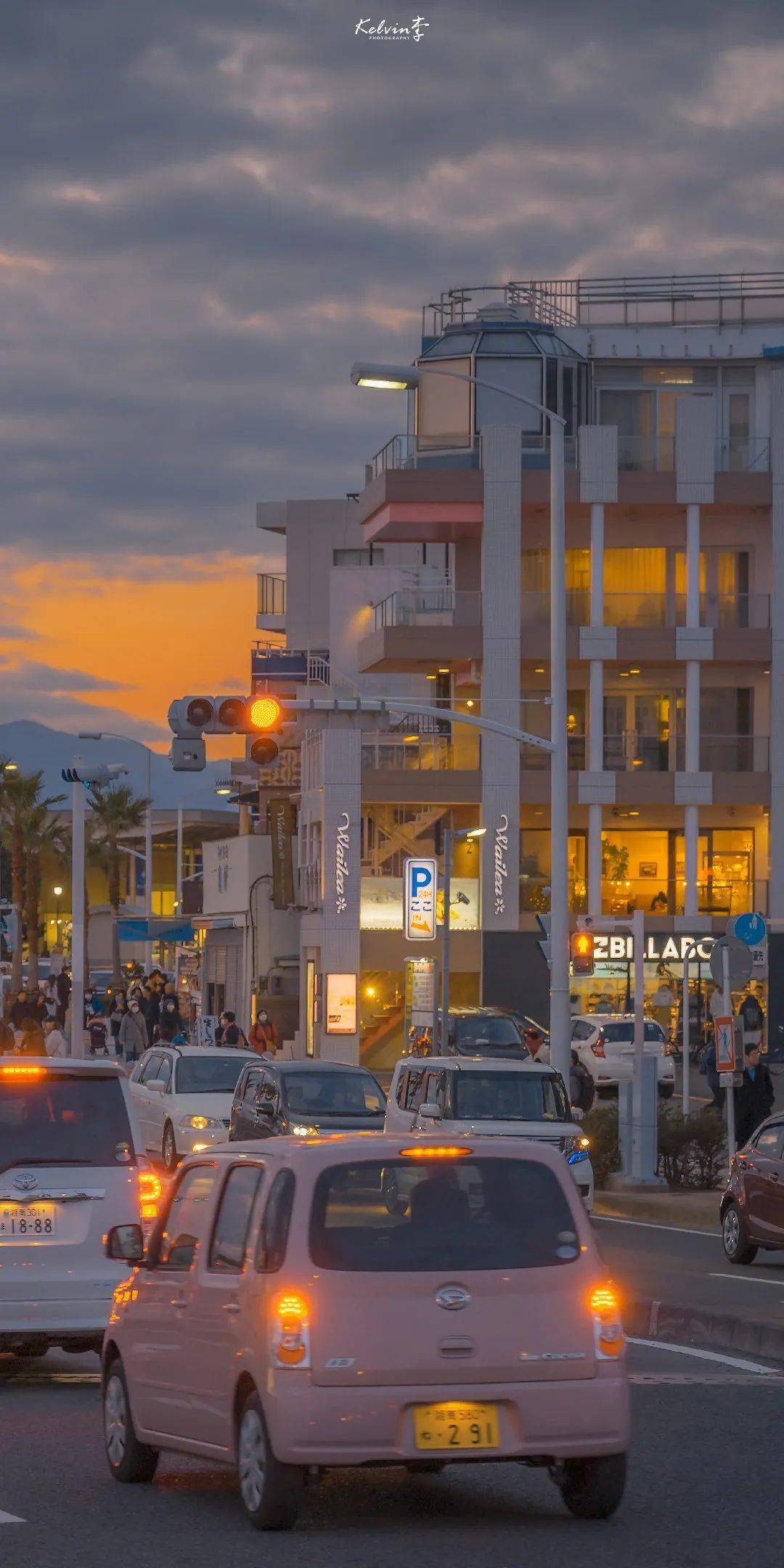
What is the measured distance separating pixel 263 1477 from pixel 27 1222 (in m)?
4.54

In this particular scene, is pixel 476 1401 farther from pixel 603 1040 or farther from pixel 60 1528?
pixel 603 1040

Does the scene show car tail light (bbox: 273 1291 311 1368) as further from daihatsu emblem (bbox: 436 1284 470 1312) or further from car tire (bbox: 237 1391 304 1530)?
daihatsu emblem (bbox: 436 1284 470 1312)

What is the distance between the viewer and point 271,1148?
28.5 feet

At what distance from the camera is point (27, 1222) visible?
1248 centimetres

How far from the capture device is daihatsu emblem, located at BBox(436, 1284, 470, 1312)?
8211mm

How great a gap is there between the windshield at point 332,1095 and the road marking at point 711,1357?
983 cm

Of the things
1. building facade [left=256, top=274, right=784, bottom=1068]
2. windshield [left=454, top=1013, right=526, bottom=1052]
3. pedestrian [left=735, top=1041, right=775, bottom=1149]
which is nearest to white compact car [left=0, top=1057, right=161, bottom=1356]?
pedestrian [left=735, top=1041, right=775, bottom=1149]

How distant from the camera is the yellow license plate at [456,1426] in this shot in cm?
807

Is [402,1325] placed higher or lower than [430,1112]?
higher

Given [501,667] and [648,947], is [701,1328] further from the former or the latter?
[501,667]

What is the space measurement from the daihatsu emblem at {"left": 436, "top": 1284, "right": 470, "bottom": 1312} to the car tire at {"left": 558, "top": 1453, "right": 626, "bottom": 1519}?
79 centimetres

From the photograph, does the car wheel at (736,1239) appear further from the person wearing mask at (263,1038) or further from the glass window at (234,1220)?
the person wearing mask at (263,1038)

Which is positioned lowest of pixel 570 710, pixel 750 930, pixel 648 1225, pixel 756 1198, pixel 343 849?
pixel 648 1225

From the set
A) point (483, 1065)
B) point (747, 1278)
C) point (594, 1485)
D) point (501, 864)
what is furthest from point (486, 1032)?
point (594, 1485)
